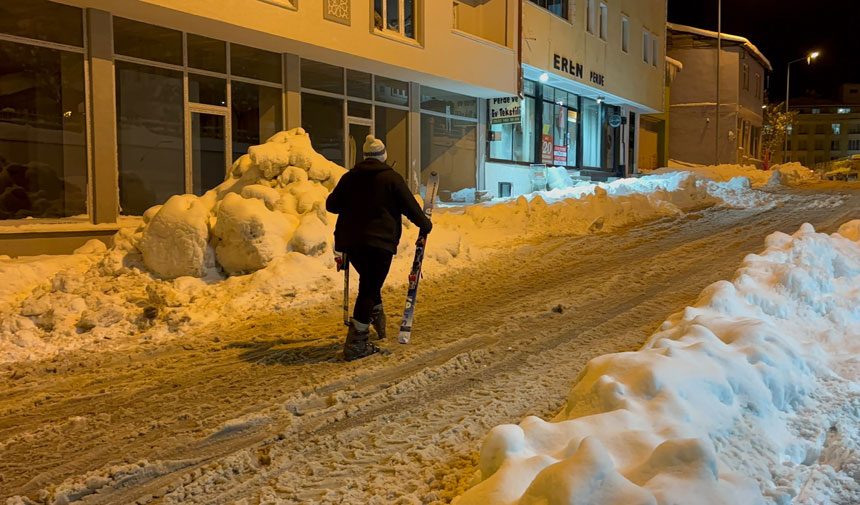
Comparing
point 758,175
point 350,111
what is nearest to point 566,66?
point 350,111

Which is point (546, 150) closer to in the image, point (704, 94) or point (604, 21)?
point (604, 21)

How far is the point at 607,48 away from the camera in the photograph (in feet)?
93.1

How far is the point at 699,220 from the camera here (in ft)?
50.8

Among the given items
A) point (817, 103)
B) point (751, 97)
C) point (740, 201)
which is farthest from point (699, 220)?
point (817, 103)

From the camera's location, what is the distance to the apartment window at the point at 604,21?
2792 centimetres

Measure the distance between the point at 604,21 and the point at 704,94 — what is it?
19739 mm

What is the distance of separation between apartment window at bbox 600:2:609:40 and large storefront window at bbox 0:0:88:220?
2190 centimetres

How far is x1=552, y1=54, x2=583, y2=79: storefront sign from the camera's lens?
79.0 ft

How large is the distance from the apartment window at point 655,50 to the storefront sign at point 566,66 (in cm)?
1059

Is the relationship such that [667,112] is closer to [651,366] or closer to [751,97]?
[751,97]

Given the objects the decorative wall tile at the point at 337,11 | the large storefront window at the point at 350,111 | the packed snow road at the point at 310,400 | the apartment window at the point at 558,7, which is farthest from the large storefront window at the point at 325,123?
the apartment window at the point at 558,7

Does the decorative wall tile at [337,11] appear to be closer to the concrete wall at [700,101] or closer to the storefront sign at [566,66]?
the storefront sign at [566,66]

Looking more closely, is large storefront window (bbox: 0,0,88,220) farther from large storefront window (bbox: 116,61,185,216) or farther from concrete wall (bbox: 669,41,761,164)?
concrete wall (bbox: 669,41,761,164)

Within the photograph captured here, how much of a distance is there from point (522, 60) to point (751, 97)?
35799mm
